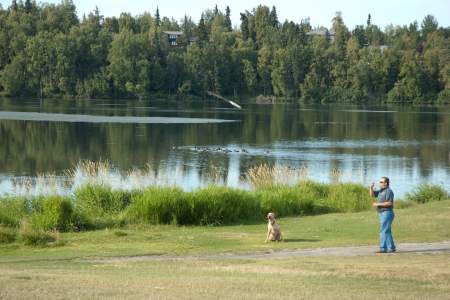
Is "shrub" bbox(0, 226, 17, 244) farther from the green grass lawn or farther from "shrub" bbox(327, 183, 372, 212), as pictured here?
"shrub" bbox(327, 183, 372, 212)

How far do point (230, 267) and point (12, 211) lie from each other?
39.1 ft

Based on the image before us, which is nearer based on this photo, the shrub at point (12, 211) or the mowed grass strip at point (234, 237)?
the mowed grass strip at point (234, 237)

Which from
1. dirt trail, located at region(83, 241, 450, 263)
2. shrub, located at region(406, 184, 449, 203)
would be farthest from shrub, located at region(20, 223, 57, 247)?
shrub, located at region(406, 184, 449, 203)

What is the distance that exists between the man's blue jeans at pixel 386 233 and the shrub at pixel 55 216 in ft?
32.4

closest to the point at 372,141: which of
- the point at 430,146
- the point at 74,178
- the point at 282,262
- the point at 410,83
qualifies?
the point at 430,146

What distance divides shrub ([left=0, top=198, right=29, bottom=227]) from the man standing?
11.1m

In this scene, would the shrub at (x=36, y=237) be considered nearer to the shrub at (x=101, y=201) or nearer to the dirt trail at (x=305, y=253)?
the dirt trail at (x=305, y=253)

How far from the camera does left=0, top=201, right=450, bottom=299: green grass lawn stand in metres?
12.1

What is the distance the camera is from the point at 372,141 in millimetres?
72688

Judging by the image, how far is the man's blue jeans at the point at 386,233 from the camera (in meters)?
18.2

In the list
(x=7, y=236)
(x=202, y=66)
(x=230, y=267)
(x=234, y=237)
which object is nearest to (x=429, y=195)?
(x=234, y=237)

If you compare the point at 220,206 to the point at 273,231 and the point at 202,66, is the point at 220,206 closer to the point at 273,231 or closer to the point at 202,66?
the point at 273,231

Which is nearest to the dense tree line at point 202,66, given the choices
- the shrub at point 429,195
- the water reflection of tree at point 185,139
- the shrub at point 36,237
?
the water reflection of tree at point 185,139

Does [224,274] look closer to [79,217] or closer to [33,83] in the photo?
[79,217]
